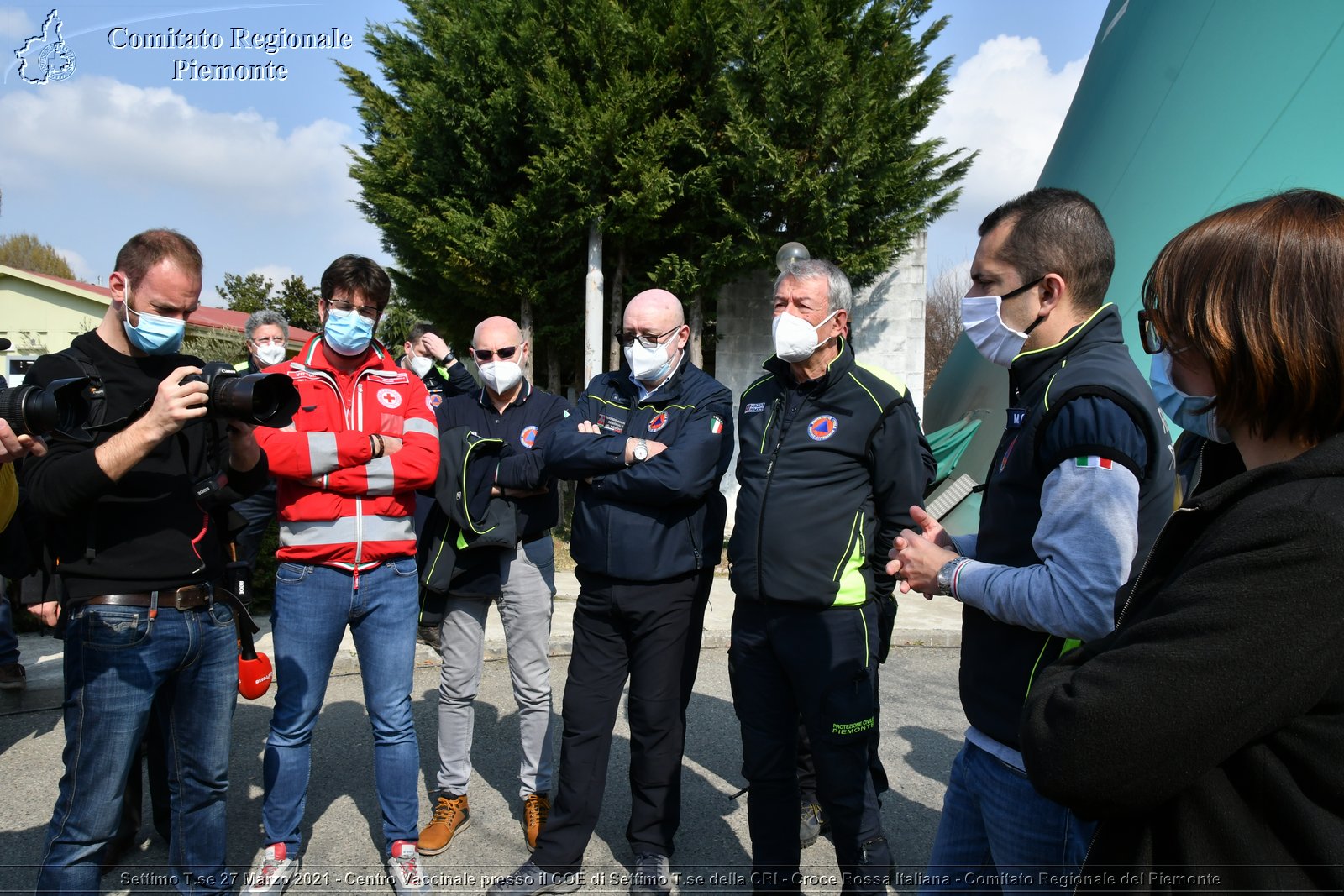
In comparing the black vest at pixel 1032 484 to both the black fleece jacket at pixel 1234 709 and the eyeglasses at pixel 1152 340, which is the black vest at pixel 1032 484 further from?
the black fleece jacket at pixel 1234 709

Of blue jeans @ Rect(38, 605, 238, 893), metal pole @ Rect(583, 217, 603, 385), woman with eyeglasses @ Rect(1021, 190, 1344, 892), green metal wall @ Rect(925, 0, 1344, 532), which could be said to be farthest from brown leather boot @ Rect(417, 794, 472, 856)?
metal pole @ Rect(583, 217, 603, 385)

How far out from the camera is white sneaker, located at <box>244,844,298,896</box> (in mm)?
2957

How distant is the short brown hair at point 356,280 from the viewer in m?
3.22

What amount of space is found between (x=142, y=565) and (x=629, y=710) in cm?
173

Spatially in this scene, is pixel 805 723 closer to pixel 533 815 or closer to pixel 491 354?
pixel 533 815

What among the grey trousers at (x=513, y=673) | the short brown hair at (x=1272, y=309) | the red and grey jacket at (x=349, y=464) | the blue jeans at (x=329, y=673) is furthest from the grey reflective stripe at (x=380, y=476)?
the short brown hair at (x=1272, y=309)

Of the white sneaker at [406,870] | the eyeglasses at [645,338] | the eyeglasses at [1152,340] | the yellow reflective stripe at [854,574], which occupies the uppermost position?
the eyeglasses at [645,338]

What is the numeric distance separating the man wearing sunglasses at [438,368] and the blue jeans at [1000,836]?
2.89 meters

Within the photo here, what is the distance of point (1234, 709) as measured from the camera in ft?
3.12

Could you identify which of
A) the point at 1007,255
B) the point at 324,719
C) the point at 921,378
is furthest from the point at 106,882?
the point at 921,378

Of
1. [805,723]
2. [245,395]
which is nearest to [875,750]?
[805,723]

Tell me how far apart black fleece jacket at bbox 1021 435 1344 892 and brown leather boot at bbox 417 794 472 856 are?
297cm

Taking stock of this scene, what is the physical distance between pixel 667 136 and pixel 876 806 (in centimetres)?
834

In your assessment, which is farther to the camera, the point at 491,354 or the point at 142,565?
the point at 491,354
